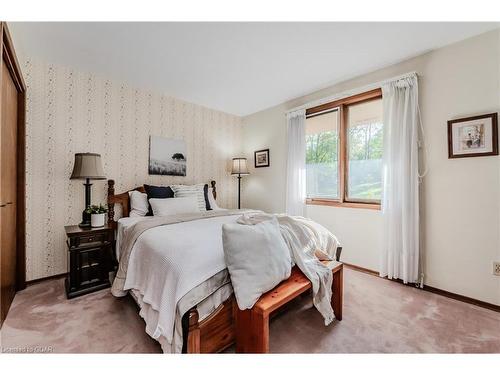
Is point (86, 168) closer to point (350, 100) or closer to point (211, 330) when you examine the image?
point (211, 330)

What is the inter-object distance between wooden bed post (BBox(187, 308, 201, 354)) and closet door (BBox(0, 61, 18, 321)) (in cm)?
161

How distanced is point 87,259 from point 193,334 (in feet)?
5.64

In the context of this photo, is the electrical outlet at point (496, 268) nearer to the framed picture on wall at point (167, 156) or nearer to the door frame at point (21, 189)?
the framed picture on wall at point (167, 156)

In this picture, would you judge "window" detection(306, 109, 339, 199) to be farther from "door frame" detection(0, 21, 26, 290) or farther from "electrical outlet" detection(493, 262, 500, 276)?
"door frame" detection(0, 21, 26, 290)

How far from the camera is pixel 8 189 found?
74.1 inches

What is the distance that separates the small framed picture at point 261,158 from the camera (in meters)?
3.96

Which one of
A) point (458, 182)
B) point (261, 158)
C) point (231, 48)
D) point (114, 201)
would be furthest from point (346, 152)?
point (114, 201)

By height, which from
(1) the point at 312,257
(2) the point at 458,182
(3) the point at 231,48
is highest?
(3) the point at 231,48

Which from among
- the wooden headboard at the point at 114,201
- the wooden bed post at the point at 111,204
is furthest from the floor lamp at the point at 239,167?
the wooden bed post at the point at 111,204

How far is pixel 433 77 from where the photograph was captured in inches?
87.9

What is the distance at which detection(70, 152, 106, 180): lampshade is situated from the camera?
2309 millimetres

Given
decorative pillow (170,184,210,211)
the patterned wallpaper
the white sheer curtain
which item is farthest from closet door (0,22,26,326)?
the white sheer curtain

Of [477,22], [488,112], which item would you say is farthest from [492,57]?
[488,112]
